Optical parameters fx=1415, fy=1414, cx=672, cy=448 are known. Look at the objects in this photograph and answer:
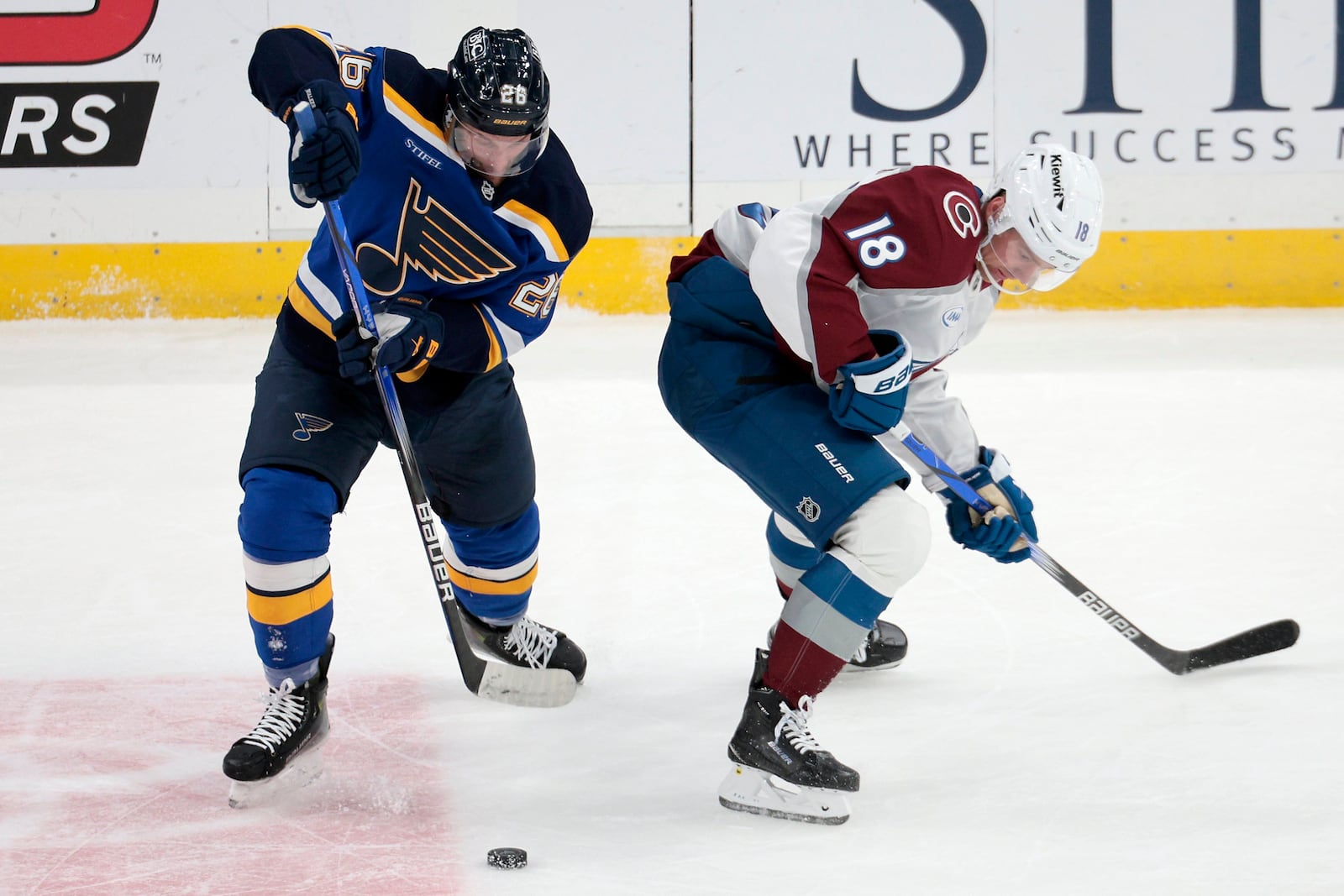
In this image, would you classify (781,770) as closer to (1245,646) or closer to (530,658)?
(530,658)

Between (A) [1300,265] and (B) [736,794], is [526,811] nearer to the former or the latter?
(B) [736,794]

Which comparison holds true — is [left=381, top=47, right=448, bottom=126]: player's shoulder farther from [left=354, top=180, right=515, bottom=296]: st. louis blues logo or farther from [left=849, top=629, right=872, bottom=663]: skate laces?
[left=849, top=629, right=872, bottom=663]: skate laces

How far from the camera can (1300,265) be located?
593 centimetres

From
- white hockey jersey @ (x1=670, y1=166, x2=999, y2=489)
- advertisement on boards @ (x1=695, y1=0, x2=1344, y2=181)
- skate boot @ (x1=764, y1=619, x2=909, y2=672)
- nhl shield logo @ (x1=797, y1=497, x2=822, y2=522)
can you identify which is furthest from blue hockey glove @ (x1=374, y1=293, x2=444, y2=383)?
advertisement on boards @ (x1=695, y1=0, x2=1344, y2=181)

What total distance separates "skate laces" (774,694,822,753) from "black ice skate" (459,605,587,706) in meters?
0.44

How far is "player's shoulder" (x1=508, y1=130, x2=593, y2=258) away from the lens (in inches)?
83.2

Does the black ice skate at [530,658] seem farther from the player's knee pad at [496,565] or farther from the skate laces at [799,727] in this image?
the skate laces at [799,727]

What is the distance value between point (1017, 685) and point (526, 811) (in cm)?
90

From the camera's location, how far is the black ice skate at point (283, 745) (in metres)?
1.93

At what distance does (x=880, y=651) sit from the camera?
8.05 feet

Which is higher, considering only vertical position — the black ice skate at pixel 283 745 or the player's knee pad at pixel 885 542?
the player's knee pad at pixel 885 542

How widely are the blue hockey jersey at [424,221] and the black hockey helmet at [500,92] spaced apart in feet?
0.24

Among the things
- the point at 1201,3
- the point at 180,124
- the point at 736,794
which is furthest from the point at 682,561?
the point at 1201,3

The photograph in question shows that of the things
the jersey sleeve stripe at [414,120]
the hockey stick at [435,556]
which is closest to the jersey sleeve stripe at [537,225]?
the jersey sleeve stripe at [414,120]
